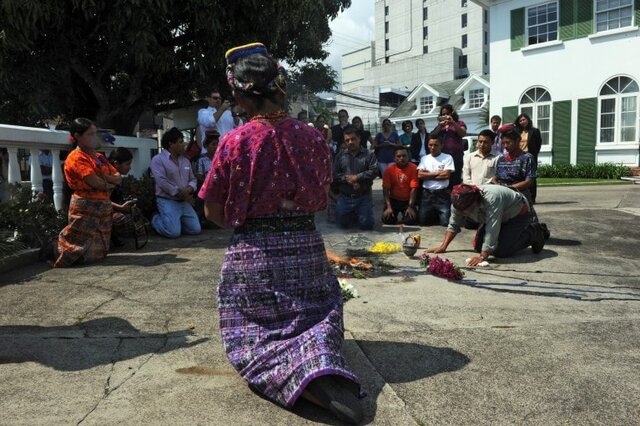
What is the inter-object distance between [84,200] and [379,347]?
3722 mm

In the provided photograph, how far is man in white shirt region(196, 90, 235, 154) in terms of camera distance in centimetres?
820

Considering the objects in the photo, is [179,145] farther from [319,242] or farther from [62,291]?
[319,242]

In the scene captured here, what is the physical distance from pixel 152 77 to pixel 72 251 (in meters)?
4.76

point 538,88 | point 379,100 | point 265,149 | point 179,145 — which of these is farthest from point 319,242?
point 379,100

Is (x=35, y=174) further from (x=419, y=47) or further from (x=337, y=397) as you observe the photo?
(x=419, y=47)

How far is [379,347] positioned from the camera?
3.19 meters

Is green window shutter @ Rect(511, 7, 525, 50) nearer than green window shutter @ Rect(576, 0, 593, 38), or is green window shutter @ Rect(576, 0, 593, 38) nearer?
green window shutter @ Rect(576, 0, 593, 38)

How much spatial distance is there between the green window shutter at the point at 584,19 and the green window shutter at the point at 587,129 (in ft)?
7.25

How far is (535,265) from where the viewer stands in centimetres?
535

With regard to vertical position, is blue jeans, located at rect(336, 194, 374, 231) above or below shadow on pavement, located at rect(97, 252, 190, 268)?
above

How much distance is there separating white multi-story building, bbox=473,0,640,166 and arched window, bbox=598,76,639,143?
1.1 inches

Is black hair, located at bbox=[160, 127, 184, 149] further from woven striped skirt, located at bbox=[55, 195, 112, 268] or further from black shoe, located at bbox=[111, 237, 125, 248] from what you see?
woven striped skirt, located at bbox=[55, 195, 112, 268]

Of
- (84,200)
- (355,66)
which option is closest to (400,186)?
(84,200)

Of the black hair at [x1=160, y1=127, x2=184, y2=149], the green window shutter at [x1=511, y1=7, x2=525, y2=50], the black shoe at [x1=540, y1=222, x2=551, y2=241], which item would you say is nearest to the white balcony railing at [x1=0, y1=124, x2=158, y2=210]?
the black hair at [x1=160, y1=127, x2=184, y2=149]
